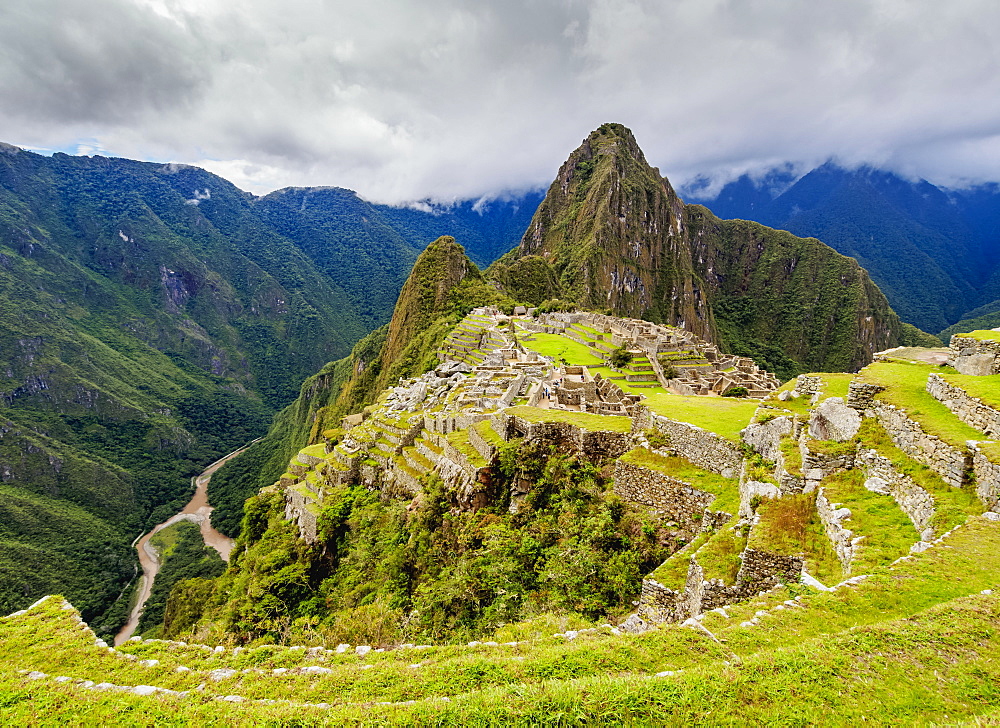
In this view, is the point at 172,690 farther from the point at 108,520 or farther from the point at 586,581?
the point at 108,520

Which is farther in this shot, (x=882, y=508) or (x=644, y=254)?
(x=644, y=254)

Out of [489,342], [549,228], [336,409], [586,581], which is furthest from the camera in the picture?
[549,228]

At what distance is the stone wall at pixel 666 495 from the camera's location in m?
10.4

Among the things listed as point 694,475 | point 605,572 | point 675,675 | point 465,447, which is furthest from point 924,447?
point 465,447

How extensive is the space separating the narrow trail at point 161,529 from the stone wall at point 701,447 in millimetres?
57816

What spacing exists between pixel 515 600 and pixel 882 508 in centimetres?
749

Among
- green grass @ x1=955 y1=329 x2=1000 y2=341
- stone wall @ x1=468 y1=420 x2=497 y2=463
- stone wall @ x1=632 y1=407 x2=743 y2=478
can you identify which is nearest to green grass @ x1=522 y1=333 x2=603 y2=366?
stone wall @ x1=468 y1=420 x2=497 y2=463

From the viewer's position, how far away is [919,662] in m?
4.23

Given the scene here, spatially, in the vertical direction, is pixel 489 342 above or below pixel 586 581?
above

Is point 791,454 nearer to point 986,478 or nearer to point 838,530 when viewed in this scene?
point 838,530

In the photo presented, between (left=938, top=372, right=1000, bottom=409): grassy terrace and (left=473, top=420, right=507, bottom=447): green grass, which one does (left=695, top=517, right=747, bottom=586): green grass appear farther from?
(left=473, top=420, right=507, bottom=447): green grass

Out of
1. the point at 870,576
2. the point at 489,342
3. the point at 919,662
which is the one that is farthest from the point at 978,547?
the point at 489,342

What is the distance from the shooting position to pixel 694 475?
36.6 ft

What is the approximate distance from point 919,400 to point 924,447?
5.76ft
